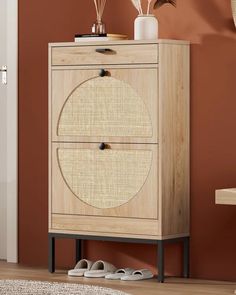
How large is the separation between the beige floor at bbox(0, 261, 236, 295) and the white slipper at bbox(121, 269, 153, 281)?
0.17ft

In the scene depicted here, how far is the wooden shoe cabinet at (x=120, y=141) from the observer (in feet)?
17.3

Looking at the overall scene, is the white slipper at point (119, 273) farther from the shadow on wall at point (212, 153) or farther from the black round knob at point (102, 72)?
the black round knob at point (102, 72)

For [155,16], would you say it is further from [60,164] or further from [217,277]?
[217,277]

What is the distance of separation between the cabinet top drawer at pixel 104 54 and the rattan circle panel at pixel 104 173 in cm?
47

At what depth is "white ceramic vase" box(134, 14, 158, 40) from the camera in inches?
212

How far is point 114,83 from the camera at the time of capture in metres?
5.37

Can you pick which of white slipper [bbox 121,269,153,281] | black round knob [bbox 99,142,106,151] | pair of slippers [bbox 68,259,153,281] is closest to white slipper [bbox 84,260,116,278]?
pair of slippers [bbox 68,259,153,281]

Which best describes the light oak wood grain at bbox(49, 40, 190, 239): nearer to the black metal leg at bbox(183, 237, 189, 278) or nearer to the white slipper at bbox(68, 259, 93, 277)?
the black metal leg at bbox(183, 237, 189, 278)

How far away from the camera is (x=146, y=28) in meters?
5.38

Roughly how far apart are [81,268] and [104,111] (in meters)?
0.89

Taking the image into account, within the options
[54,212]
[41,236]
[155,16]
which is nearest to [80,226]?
[54,212]

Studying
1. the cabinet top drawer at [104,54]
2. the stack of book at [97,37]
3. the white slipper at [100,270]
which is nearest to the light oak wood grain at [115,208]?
the white slipper at [100,270]

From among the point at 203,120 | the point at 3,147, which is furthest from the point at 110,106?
the point at 3,147

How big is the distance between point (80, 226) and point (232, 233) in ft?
2.65
